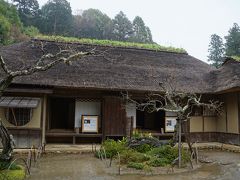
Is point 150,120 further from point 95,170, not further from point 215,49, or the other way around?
point 215,49

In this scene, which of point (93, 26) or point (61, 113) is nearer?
point (61, 113)

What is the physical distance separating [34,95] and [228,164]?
338 inches

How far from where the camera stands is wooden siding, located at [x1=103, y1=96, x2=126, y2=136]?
45.4ft

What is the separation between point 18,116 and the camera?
12.4 metres

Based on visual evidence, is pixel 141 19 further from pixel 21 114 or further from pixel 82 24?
pixel 21 114

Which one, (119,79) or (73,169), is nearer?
(73,169)

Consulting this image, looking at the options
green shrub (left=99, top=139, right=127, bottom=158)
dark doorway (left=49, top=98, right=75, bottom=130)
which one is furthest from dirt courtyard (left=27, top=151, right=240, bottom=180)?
dark doorway (left=49, top=98, right=75, bottom=130)

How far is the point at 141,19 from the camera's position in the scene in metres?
55.9

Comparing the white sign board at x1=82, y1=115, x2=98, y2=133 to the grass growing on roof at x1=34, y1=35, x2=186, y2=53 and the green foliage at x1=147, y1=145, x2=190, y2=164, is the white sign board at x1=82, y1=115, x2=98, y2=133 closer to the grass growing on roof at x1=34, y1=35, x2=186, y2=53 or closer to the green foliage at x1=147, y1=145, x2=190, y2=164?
the green foliage at x1=147, y1=145, x2=190, y2=164

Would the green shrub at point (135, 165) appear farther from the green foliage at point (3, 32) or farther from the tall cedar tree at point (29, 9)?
the tall cedar tree at point (29, 9)

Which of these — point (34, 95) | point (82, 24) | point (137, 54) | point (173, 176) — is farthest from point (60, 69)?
point (82, 24)

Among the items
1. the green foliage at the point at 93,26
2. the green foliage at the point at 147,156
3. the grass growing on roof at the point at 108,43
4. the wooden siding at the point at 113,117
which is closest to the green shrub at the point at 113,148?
the green foliage at the point at 147,156

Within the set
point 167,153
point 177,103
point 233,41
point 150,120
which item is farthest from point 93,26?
point 167,153

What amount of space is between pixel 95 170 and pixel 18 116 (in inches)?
208
